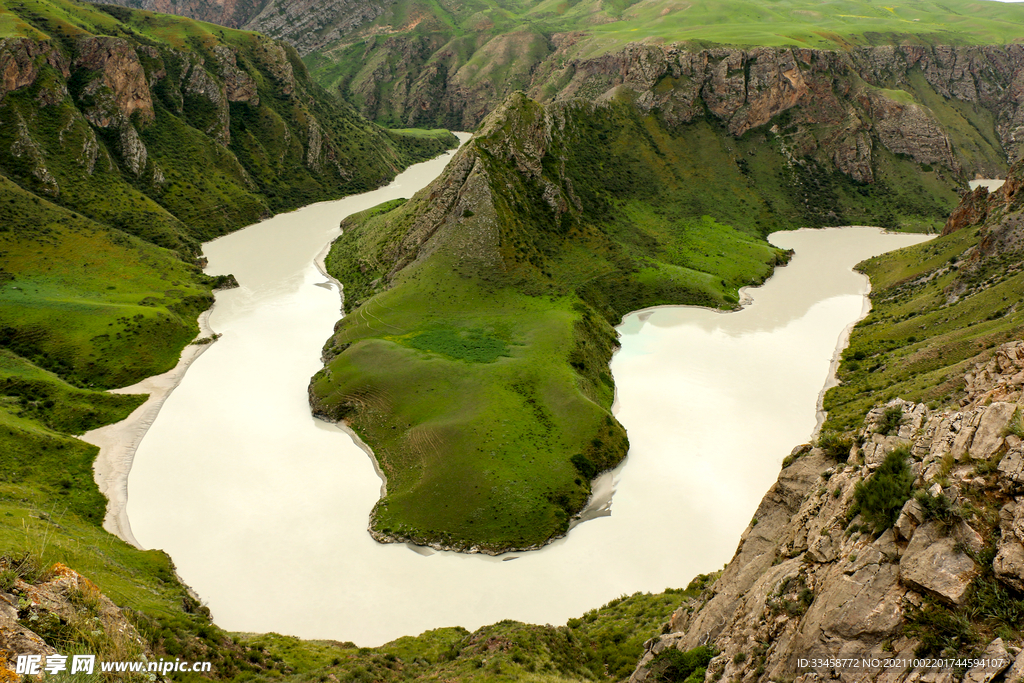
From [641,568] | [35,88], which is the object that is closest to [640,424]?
[641,568]

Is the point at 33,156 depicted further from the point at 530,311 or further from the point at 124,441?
the point at 530,311

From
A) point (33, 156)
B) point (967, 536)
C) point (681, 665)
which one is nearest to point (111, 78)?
point (33, 156)

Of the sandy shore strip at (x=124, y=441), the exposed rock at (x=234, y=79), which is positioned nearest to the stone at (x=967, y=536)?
the sandy shore strip at (x=124, y=441)

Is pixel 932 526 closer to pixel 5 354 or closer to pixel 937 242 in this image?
pixel 5 354

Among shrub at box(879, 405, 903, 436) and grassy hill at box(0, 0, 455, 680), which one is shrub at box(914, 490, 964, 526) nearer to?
shrub at box(879, 405, 903, 436)

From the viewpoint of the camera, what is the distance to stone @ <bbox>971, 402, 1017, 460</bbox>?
19.0m

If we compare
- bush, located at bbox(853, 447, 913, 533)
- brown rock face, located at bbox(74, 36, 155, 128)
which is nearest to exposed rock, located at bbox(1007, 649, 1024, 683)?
bush, located at bbox(853, 447, 913, 533)

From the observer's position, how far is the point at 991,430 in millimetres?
19500

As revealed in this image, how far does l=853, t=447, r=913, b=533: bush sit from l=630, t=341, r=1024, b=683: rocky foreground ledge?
5 cm

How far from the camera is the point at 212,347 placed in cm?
8962

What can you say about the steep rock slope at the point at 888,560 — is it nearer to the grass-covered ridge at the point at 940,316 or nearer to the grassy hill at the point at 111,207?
the grass-covered ridge at the point at 940,316

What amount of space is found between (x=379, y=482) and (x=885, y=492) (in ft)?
158

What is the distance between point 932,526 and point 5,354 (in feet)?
327

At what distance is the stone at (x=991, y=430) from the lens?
62.3 feet
